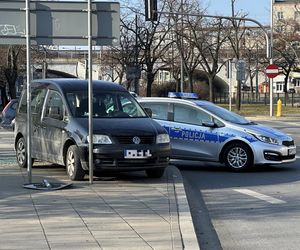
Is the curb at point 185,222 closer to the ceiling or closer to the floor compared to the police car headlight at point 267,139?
closer to the floor

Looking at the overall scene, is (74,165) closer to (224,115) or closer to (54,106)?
(54,106)

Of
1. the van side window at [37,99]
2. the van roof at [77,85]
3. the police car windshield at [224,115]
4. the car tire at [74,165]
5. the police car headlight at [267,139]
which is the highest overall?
the van roof at [77,85]

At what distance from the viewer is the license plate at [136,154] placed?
403 inches

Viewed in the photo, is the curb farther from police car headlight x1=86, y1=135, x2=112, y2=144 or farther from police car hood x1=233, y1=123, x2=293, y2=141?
police car hood x1=233, y1=123, x2=293, y2=141

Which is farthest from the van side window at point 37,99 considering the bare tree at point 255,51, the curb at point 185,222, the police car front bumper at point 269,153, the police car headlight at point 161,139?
the bare tree at point 255,51

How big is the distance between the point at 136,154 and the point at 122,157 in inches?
10.1

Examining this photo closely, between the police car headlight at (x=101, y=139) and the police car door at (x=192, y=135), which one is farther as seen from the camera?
the police car door at (x=192, y=135)

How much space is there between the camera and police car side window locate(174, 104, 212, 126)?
1358 cm

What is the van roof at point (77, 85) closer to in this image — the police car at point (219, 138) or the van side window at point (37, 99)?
the van side window at point (37, 99)

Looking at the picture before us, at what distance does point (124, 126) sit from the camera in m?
10.5

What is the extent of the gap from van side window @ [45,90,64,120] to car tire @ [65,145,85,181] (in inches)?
32.6

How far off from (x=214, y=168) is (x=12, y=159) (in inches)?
194

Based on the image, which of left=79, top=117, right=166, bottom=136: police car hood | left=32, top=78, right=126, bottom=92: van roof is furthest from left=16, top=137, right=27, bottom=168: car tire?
left=79, top=117, right=166, bottom=136: police car hood

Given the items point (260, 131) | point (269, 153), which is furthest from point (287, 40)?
point (269, 153)
